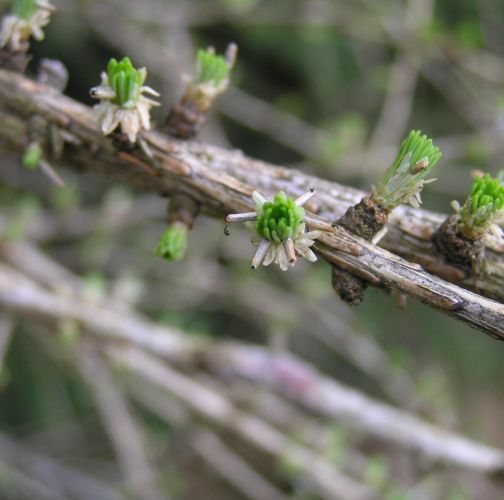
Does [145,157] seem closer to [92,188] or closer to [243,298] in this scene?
[243,298]

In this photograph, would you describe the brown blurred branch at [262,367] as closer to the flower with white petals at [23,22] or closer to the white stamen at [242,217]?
the flower with white petals at [23,22]

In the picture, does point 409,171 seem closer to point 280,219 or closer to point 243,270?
point 280,219

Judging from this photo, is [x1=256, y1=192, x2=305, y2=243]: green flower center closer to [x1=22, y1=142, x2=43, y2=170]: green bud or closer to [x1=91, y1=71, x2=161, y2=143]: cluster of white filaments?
[x1=91, y1=71, x2=161, y2=143]: cluster of white filaments

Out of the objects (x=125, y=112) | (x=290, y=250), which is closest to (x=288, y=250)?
(x=290, y=250)

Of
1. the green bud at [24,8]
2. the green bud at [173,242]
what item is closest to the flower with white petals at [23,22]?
the green bud at [24,8]

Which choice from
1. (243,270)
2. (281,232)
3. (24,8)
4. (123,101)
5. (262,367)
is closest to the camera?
(281,232)

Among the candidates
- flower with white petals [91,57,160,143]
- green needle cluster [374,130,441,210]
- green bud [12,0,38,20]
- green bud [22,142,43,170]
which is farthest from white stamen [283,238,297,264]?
green bud [12,0,38,20]

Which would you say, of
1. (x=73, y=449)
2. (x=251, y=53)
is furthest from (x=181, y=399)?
(x=251, y=53)
